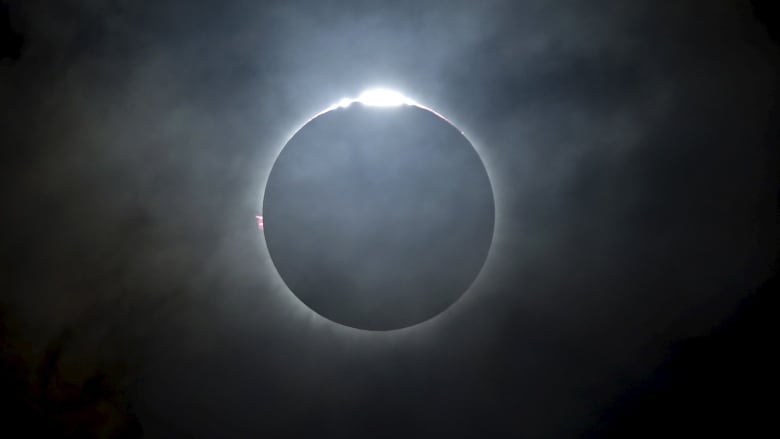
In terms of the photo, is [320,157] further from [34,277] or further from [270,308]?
[34,277]

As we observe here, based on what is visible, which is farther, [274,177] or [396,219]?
[396,219]

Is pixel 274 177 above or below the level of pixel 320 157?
below

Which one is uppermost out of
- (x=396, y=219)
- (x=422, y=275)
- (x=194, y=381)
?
(x=396, y=219)

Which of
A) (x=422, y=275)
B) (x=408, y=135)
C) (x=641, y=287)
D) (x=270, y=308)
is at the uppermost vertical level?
(x=408, y=135)

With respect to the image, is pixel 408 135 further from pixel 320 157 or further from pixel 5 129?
pixel 5 129

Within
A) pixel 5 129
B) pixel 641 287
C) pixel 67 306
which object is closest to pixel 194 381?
pixel 67 306

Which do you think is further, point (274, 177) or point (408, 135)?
point (408, 135)

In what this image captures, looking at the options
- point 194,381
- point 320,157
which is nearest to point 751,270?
point 320,157

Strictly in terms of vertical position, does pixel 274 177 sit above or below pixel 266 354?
above

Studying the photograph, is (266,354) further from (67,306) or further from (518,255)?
(518,255)
